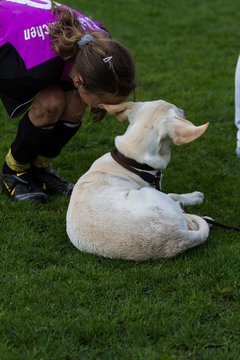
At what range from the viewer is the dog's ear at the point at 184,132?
372 cm

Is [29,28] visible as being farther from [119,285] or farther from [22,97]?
[119,285]

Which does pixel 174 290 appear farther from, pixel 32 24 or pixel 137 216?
pixel 32 24

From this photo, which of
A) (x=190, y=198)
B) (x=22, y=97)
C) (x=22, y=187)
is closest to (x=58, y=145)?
(x=22, y=187)

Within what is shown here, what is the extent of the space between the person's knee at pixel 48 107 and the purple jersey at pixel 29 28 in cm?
32

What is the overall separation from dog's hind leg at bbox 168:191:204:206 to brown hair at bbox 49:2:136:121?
90 centimetres

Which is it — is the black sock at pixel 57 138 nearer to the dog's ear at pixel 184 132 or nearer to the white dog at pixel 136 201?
the white dog at pixel 136 201

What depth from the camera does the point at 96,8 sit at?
37.6 ft

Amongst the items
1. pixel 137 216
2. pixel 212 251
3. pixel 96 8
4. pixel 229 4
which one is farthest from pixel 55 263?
pixel 229 4

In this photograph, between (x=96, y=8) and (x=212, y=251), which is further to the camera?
(x=96, y=8)

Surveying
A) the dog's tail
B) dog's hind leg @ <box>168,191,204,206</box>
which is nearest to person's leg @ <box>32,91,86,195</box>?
dog's hind leg @ <box>168,191,204,206</box>

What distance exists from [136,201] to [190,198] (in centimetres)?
102

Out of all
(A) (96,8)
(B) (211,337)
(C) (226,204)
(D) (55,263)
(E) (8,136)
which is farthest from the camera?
(A) (96,8)

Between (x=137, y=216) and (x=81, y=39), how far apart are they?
1.38m

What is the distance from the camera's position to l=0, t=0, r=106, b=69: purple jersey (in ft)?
13.8
